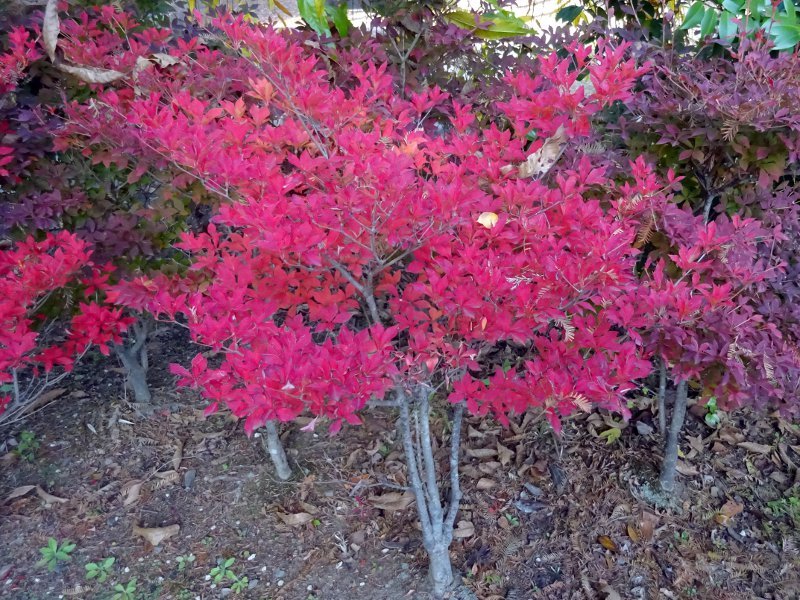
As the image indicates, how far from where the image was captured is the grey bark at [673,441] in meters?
2.15

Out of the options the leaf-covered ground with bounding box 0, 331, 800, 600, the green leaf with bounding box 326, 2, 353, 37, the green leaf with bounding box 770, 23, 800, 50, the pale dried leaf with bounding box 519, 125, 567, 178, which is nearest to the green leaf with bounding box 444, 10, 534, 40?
the green leaf with bounding box 326, 2, 353, 37

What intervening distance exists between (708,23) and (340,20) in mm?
1438

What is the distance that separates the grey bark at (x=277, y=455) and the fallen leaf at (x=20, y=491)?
3.12 feet

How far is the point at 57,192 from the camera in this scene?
2.05 metres

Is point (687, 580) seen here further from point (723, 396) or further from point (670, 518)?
point (723, 396)

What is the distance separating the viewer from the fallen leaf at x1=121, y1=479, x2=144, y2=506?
2.29 metres

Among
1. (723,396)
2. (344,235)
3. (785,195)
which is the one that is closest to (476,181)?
(344,235)

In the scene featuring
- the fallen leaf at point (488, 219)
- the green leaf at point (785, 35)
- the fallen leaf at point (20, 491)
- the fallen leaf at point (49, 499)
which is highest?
the green leaf at point (785, 35)

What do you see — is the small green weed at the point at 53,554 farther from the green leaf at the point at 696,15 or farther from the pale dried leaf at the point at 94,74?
the green leaf at the point at 696,15

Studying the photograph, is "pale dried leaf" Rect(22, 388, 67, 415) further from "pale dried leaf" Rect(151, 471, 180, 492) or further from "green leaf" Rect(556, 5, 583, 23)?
"green leaf" Rect(556, 5, 583, 23)

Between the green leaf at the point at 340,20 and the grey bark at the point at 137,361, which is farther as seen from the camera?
the grey bark at the point at 137,361

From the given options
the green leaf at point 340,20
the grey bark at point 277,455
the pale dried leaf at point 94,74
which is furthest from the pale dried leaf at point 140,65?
the grey bark at point 277,455

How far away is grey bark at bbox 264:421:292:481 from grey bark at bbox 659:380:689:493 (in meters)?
1.49

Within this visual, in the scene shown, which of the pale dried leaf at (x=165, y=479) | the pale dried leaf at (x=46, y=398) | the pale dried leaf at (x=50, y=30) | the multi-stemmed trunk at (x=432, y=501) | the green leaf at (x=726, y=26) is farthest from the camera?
the pale dried leaf at (x=46, y=398)
